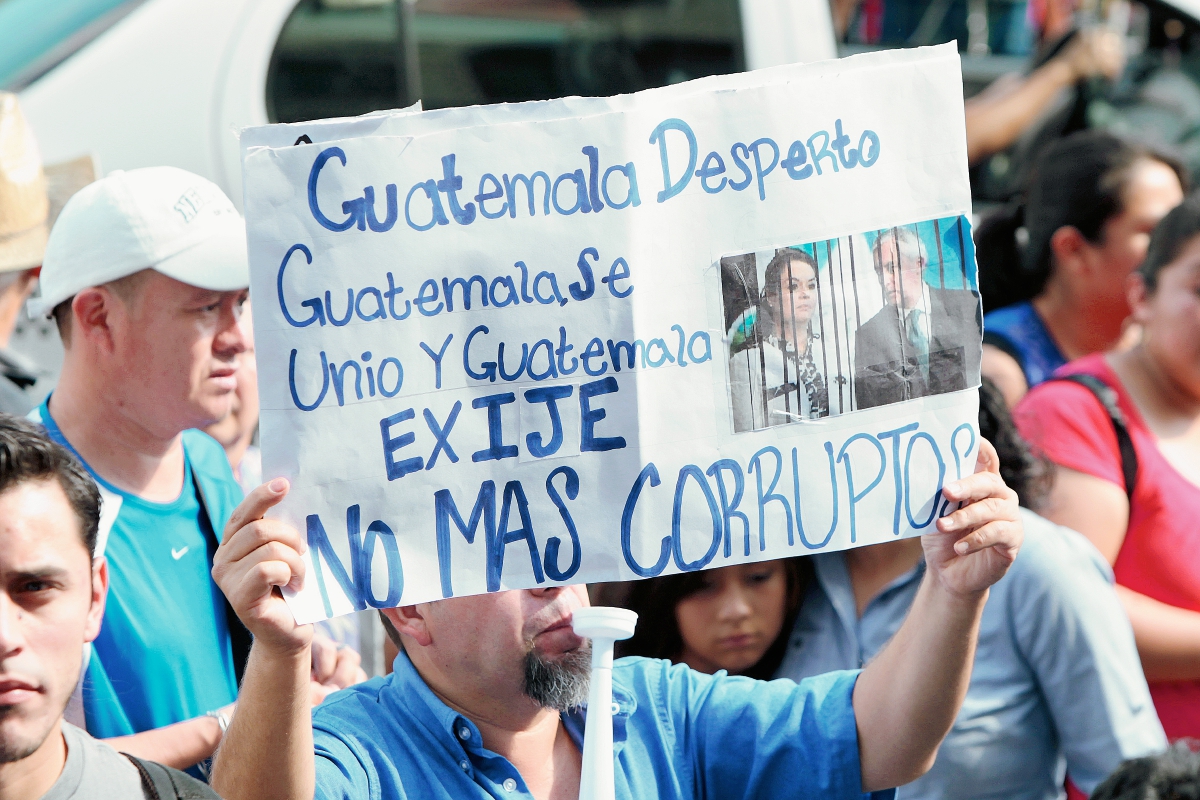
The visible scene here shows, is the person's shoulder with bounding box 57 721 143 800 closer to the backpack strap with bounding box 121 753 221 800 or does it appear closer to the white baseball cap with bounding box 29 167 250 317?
the backpack strap with bounding box 121 753 221 800

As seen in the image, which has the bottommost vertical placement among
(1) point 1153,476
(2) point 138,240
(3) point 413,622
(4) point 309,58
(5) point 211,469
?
(3) point 413,622

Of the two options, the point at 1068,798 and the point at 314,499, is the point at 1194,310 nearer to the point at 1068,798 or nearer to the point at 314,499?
the point at 1068,798

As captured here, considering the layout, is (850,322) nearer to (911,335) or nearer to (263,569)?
(911,335)

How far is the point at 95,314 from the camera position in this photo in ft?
7.88

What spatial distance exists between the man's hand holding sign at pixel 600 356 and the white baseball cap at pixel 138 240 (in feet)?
2.28

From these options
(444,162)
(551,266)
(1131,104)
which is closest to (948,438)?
(551,266)

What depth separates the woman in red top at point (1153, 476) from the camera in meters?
2.85

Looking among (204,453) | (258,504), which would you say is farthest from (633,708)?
(204,453)

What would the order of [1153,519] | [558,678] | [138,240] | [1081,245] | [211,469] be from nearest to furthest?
[558,678] < [138,240] < [211,469] < [1153,519] < [1081,245]

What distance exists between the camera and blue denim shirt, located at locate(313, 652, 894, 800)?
1861 millimetres

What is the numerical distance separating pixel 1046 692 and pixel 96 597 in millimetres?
1614

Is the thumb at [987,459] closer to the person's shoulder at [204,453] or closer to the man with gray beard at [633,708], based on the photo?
the man with gray beard at [633,708]

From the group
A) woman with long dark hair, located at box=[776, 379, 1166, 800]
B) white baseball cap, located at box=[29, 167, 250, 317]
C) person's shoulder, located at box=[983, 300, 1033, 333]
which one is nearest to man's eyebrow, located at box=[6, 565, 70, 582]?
white baseball cap, located at box=[29, 167, 250, 317]

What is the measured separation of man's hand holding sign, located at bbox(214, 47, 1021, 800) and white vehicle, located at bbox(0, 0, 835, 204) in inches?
95.7
